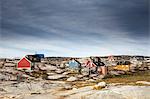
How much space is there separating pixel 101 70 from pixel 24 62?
82.6 ft

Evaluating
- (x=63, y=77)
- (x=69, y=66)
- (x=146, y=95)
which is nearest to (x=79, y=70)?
(x=69, y=66)

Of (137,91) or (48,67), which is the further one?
(48,67)

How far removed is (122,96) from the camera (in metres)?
25.3

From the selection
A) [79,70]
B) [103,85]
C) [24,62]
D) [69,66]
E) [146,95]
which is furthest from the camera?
[69,66]

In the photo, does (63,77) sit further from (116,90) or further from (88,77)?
(116,90)

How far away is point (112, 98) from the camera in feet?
82.5

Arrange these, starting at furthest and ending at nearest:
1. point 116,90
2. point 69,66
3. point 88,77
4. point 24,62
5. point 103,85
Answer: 1. point 69,66
2. point 24,62
3. point 88,77
4. point 103,85
5. point 116,90

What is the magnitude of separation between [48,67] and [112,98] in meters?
87.2

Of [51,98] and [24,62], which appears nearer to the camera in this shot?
[51,98]

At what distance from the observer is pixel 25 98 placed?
29422 millimetres

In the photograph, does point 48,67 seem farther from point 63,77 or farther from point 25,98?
point 25,98

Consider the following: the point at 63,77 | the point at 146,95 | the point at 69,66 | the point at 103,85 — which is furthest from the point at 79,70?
the point at 146,95

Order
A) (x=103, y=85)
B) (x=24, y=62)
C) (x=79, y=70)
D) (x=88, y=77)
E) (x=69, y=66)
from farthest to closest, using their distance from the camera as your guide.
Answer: (x=69, y=66), (x=79, y=70), (x=24, y=62), (x=88, y=77), (x=103, y=85)

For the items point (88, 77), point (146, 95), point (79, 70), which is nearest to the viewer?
point (146, 95)
